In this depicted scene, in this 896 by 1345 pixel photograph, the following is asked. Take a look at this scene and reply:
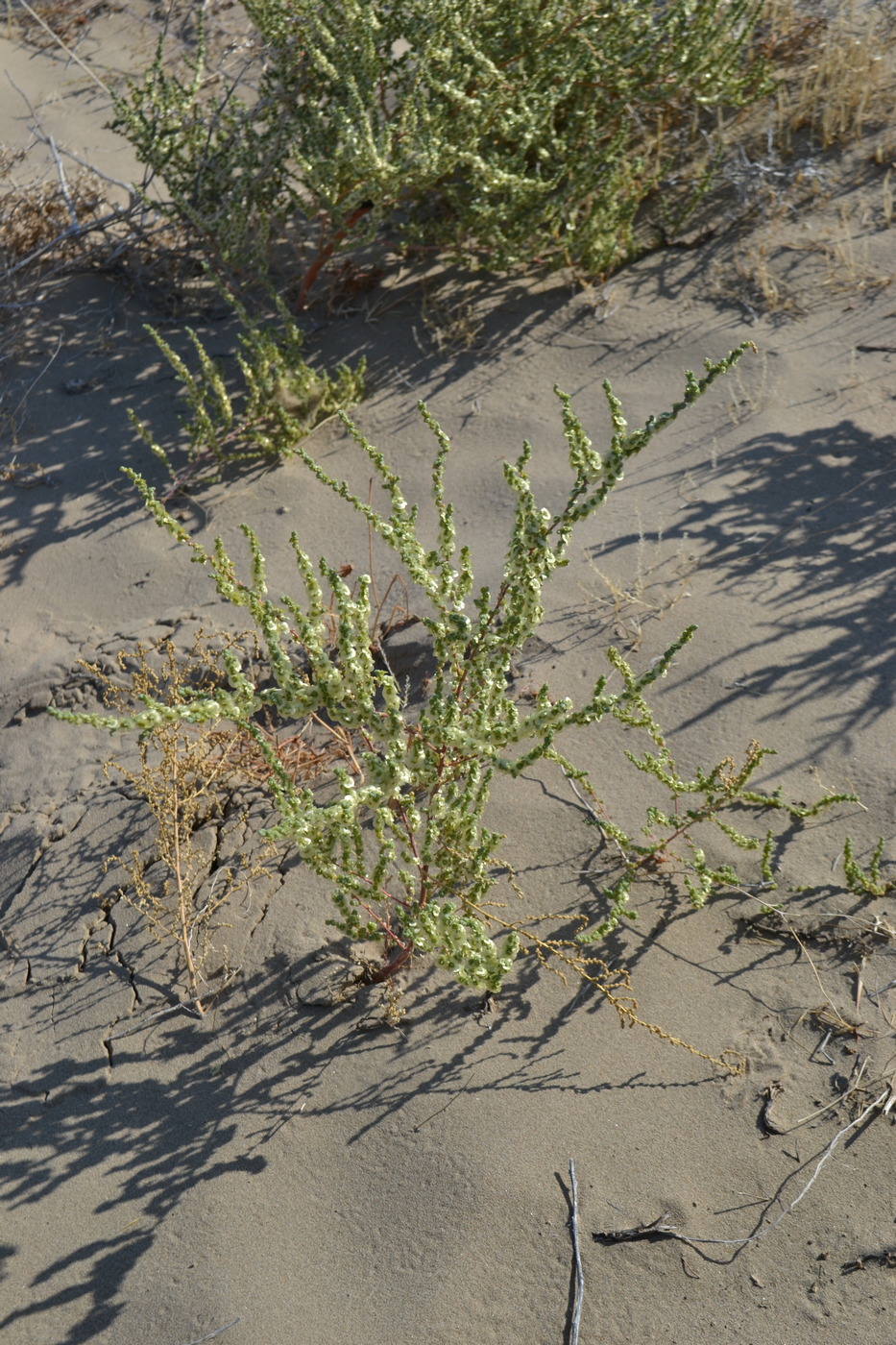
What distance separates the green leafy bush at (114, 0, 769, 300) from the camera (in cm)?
399

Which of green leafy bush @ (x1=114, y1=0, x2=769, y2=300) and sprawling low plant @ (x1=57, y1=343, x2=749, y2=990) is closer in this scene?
sprawling low plant @ (x1=57, y1=343, x2=749, y2=990)

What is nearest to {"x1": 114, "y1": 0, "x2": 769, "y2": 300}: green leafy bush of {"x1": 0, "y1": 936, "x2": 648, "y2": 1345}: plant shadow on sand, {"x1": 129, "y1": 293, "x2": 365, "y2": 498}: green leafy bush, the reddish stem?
the reddish stem

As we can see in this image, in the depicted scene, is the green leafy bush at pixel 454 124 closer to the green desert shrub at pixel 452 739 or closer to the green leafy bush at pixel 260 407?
the green leafy bush at pixel 260 407


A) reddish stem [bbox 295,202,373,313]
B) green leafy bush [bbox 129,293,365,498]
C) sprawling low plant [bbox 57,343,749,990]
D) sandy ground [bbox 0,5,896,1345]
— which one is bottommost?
sandy ground [bbox 0,5,896,1345]

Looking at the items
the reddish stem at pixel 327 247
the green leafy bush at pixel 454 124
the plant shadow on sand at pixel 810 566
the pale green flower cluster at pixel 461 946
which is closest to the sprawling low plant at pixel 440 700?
the pale green flower cluster at pixel 461 946

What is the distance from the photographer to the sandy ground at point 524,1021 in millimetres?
2025

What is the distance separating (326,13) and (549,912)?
3.87 meters

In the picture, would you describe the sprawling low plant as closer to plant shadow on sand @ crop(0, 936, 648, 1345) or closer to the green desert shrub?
the green desert shrub

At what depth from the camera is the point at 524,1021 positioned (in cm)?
237

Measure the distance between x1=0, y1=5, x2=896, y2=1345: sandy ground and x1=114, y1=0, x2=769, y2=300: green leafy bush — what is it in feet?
3.43

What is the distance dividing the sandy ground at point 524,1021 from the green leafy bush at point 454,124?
1.05m

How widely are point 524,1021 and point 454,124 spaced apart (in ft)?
11.6

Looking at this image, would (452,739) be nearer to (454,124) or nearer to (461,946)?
(461,946)

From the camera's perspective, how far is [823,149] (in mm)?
5008
